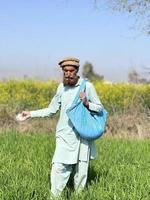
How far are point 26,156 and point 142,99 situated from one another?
8.82 metres

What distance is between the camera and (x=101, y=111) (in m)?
6.63

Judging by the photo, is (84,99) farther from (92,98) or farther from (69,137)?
(69,137)

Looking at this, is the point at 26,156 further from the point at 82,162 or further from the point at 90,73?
the point at 90,73

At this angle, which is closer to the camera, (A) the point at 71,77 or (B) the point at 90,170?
(A) the point at 71,77

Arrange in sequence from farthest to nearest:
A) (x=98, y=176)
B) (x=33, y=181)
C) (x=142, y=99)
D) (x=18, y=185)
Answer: (x=142, y=99) → (x=98, y=176) → (x=33, y=181) → (x=18, y=185)

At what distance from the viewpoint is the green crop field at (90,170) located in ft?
20.3

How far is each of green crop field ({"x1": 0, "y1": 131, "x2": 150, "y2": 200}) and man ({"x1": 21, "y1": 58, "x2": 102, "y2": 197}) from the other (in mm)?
153

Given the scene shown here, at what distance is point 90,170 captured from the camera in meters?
7.98

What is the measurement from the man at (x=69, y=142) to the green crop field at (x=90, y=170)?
0.15 metres

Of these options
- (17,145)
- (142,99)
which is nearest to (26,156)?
(17,145)

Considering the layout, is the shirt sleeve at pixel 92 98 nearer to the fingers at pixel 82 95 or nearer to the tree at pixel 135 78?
the fingers at pixel 82 95

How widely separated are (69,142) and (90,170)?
160cm

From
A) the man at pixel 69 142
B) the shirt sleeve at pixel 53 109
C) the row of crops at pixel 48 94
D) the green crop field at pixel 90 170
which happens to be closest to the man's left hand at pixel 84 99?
the man at pixel 69 142

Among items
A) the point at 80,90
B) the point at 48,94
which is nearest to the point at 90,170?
the point at 80,90
